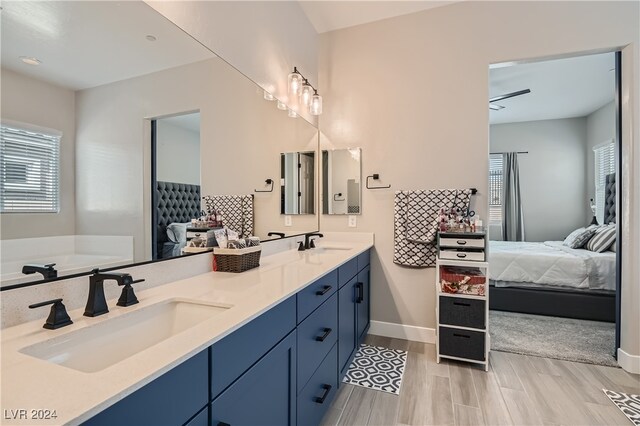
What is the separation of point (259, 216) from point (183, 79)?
94 centimetres

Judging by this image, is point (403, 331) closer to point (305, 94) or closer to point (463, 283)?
point (463, 283)

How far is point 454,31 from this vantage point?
8.37 feet

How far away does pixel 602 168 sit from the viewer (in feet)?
15.1

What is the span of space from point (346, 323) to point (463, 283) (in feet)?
3.08

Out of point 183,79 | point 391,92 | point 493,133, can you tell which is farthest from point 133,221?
point 493,133

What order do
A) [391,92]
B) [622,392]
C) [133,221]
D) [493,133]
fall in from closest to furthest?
[133,221], [622,392], [391,92], [493,133]

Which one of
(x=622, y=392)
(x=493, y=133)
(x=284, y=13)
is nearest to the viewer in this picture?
(x=622, y=392)

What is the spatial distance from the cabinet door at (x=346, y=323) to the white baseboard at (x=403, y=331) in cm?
66

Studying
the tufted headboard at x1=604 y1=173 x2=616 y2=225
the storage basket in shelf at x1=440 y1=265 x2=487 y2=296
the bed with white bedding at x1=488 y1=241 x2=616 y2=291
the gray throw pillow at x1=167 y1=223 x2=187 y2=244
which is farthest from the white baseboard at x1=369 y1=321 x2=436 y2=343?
the tufted headboard at x1=604 y1=173 x2=616 y2=225

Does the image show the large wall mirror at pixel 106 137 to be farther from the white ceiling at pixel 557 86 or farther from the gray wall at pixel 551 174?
the gray wall at pixel 551 174

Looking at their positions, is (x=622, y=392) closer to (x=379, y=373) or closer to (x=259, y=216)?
(x=379, y=373)

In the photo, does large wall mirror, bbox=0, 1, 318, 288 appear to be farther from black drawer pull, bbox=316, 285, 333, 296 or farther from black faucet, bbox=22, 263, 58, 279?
black drawer pull, bbox=316, 285, 333, 296

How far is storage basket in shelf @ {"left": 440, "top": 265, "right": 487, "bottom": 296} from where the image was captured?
7.02 ft

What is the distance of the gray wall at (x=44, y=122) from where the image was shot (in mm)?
800
